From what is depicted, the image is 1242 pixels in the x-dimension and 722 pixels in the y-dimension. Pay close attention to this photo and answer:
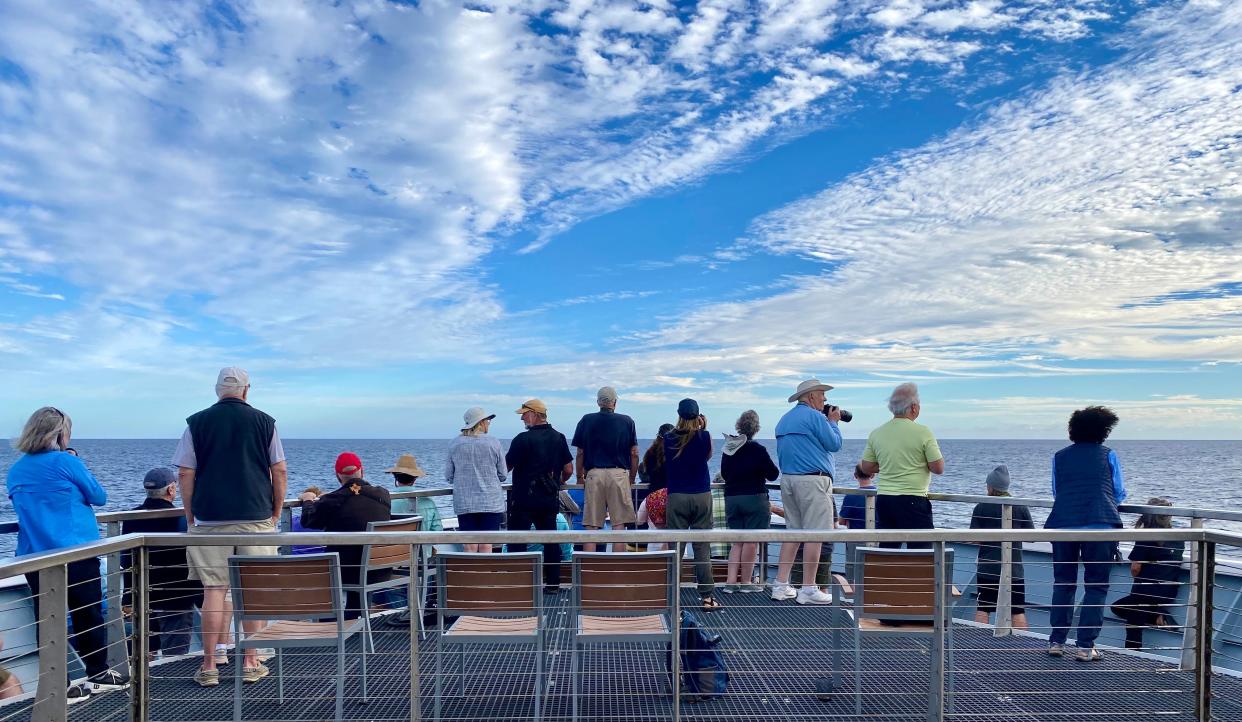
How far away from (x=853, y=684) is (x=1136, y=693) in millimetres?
1585

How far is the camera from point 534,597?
406 cm

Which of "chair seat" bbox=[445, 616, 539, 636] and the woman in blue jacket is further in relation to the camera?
the woman in blue jacket

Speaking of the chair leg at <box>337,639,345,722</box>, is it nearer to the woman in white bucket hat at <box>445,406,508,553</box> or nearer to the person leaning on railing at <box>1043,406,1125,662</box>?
the woman in white bucket hat at <box>445,406,508,553</box>

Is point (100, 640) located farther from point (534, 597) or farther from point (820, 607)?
point (820, 607)

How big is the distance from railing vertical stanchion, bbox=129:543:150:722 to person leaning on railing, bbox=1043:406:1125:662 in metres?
5.16

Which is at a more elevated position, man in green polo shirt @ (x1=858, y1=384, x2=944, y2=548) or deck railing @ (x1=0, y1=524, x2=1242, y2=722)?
man in green polo shirt @ (x1=858, y1=384, x2=944, y2=548)

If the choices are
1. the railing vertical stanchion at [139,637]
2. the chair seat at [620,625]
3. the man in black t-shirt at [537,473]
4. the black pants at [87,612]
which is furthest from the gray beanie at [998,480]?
the black pants at [87,612]

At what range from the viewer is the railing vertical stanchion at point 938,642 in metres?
3.81

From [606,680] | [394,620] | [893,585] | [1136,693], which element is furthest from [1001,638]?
[394,620]

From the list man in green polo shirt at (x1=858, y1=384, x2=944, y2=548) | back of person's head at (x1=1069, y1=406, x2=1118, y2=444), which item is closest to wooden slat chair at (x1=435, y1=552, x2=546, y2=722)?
man in green polo shirt at (x1=858, y1=384, x2=944, y2=548)

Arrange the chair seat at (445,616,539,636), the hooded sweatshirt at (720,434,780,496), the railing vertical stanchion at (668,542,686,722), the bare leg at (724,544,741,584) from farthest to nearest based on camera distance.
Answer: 1. the bare leg at (724,544,741,584)
2. the hooded sweatshirt at (720,434,780,496)
3. the chair seat at (445,616,539,636)
4. the railing vertical stanchion at (668,542,686,722)

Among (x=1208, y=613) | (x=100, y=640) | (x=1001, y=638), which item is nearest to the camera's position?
(x=1208, y=613)

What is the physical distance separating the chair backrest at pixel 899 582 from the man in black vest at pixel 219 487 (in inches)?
129

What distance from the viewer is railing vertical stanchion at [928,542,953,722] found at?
3.81 meters
